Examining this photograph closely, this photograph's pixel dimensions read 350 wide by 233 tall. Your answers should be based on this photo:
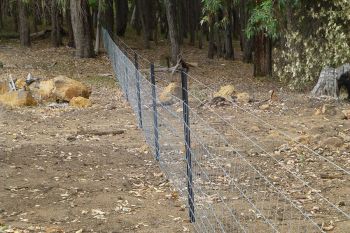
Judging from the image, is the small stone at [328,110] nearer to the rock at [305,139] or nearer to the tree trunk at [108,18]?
the rock at [305,139]

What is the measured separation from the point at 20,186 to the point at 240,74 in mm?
14341

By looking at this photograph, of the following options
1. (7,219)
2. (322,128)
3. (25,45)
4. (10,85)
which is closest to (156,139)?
(7,219)

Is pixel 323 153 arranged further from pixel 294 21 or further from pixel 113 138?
pixel 294 21

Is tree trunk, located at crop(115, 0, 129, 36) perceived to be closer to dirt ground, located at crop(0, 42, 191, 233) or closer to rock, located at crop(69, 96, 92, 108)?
rock, located at crop(69, 96, 92, 108)

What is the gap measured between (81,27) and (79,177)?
46.6 ft

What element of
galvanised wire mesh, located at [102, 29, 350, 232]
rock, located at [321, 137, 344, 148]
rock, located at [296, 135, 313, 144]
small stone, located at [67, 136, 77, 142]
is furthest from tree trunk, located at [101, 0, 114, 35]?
rock, located at [321, 137, 344, 148]

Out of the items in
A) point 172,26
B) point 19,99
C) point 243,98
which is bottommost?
point 243,98

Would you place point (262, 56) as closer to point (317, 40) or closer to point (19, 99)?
point (317, 40)

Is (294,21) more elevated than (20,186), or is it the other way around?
(294,21)

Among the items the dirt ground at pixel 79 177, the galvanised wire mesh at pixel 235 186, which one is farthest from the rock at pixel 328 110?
the dirt ground at pixel 79 177

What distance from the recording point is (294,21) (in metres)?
14.5

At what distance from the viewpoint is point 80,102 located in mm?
13094

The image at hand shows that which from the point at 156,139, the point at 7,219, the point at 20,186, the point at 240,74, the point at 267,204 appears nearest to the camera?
the point at 7,219

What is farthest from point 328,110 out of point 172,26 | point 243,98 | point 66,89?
point 172,26
